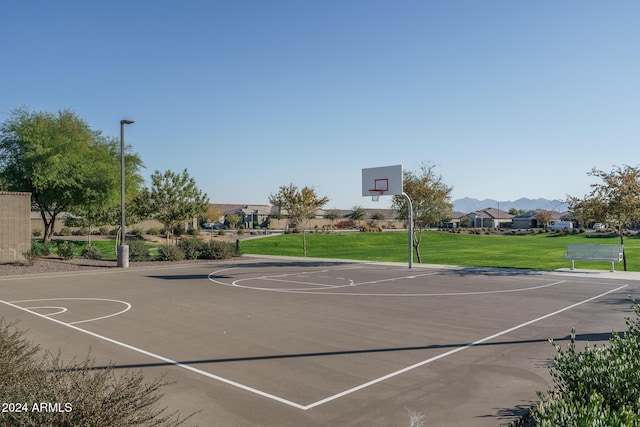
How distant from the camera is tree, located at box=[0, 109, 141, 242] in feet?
95.7

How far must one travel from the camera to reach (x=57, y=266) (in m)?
24.7

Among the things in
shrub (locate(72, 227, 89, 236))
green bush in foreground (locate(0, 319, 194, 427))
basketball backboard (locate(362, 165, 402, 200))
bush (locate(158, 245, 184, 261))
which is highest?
basketball backboard (locate(362, 165, 402, 200))

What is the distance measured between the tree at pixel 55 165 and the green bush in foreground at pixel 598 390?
98.4 ft

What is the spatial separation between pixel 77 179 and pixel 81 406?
2940 cm

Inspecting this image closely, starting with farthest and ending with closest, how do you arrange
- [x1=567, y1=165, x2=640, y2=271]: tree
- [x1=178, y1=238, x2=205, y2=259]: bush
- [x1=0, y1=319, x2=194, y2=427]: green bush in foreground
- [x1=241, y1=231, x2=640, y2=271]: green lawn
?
[x1=241, y1=231, x2=640, y2=271]: green lawn
[x1=178, y1=238, x2=205, y2=259]: bush
[x1=567, y1=165, x2=640, y2=271]: tree
[x1=0, y1=319, x2=194, y2=427]: green bush in foreground

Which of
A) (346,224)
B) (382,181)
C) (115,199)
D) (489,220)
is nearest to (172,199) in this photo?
(115,199)

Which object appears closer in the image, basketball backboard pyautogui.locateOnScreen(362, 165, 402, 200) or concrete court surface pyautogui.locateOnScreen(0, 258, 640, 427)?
concrete court surface pyautogui.locateOnScreen(0, 258, 640, 427)

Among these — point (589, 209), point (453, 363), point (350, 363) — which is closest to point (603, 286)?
point (589, 209)

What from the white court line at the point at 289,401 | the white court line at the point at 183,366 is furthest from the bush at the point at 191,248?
the white court line at the point at 183,366

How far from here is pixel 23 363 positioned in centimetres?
603

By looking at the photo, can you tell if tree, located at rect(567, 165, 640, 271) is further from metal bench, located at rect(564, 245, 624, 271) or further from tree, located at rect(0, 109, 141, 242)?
tree, located at rect(0, 109, 141, 242)

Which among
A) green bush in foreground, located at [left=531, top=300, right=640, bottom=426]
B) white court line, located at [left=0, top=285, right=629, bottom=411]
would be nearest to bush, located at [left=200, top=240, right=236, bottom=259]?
white court line, located at [left=0, top=285, right=629, bottom=411]

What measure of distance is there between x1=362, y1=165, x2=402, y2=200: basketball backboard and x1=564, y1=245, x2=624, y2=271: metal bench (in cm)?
916

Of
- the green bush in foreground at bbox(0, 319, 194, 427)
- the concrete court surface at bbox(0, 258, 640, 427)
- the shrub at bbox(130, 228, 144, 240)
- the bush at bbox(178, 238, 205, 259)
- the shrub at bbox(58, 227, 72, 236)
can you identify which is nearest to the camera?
the green bush in foreground at bbox(0, 319, 194, 427)
